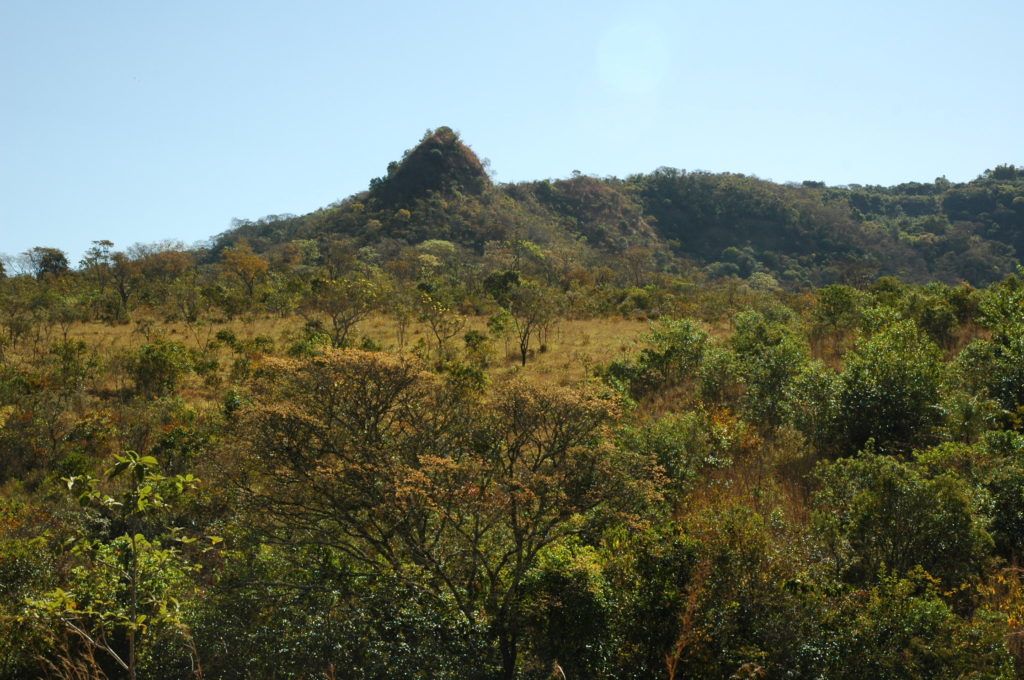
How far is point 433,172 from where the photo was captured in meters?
80.4

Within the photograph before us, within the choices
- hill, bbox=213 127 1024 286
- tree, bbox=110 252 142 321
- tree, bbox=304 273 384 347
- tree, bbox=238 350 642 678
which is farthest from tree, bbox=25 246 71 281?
tree, bbox=238 350 642 678

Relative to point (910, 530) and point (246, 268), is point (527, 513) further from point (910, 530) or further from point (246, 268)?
point (246, 268)

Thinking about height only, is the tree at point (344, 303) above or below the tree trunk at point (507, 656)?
above

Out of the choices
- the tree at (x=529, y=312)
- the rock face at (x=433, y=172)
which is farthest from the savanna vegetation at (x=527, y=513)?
the rock face at (x=433, y=172)

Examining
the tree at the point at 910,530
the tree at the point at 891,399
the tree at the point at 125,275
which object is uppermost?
the tree at the point at 125,275

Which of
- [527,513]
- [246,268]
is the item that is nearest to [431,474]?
[527,513]

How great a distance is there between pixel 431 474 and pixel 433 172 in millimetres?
76437

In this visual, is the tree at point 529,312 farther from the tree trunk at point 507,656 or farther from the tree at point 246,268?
the tree trunk at point 507,656

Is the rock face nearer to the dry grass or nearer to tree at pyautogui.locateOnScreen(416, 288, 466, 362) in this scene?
the dry grass

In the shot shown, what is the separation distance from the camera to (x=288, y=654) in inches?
276

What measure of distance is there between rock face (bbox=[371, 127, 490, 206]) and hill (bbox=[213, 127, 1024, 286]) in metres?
0.17

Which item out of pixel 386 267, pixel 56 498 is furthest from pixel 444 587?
pixel 386 267

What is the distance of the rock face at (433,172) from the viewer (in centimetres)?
7900

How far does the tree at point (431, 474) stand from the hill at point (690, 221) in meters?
55.9
